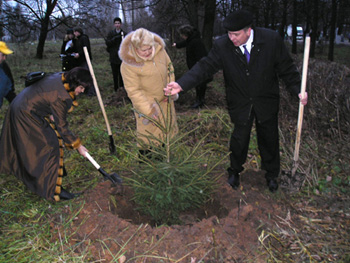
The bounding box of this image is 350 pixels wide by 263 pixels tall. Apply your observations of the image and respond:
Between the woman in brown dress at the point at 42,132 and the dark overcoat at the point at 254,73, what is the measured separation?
3.80 ft

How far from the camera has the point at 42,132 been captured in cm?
314

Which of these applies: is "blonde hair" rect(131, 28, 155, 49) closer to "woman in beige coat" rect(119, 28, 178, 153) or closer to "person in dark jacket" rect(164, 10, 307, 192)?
"woman in beige coat" rect(119, 28, 178, 153)

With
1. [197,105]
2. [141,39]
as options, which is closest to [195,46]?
[197,105]

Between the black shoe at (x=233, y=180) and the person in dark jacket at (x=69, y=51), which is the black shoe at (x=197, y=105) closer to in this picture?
the black shoe at (x=233, y=180)

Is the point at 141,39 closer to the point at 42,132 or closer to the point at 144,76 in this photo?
the point at 144,76

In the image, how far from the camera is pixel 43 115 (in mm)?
3164

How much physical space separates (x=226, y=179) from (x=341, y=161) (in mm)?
1597

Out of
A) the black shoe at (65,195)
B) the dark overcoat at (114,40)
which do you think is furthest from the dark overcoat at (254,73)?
the dark overcoat at (114,40)

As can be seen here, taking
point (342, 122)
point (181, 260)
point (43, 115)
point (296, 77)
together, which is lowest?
point (181, 260)

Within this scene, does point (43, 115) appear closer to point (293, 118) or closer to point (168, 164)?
point (168, 164)

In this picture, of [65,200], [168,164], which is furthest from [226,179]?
[65,200]

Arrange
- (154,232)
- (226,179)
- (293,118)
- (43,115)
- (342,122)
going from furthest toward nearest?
A: (293,118) < (342,122) < (226,179) < (43,115) < (154,232)

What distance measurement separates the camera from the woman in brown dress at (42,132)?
3.00 meters

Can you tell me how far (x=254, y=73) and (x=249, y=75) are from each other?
5cm
